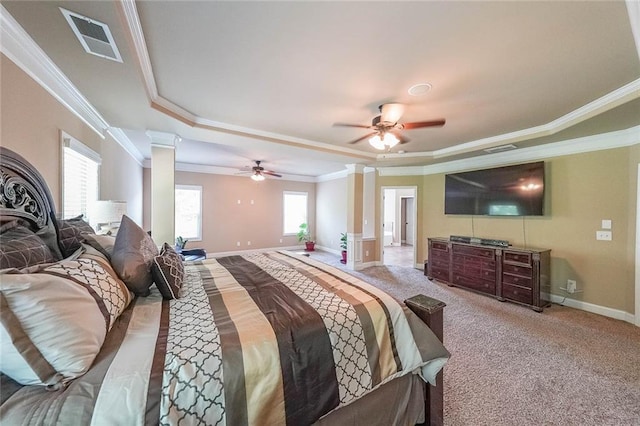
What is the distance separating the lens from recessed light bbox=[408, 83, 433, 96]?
2299 millimetres

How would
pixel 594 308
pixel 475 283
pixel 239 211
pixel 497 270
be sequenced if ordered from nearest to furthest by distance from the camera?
pixel 594 308 < pixel 497 270 < pixel 475 283 < pixel 239 211

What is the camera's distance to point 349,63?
6.50 feet

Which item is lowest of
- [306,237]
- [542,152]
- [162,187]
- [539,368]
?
[539,368]

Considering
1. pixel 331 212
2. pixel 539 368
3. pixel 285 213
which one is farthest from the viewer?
pixel 285 213

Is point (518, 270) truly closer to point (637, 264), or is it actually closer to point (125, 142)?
point (637, 264)

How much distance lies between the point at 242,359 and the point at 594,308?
4686mm

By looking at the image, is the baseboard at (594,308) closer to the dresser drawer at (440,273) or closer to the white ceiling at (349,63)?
the dresser drawer at (440,273)

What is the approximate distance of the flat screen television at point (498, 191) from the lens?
3736mm

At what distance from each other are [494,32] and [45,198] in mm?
3230

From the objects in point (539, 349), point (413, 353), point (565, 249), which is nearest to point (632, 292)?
point (565, 249)

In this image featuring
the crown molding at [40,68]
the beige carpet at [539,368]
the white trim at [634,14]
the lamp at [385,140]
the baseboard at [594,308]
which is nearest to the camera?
the white trim at [634,14]

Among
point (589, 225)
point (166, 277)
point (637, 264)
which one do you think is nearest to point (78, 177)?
point (166, 277)

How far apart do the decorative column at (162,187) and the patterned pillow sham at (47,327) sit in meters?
2.58

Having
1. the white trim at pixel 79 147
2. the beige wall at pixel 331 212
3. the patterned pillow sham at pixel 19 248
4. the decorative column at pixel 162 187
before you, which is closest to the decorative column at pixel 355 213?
the beige wall at pixel 331 212
